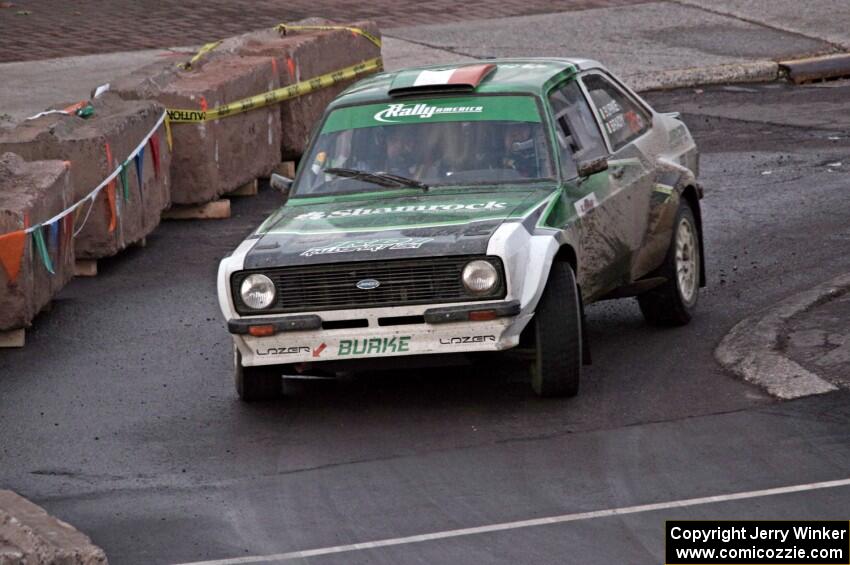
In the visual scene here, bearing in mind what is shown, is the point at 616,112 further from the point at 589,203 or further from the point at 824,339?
the point at 824,339

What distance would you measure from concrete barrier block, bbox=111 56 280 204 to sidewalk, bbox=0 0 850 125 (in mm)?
3136

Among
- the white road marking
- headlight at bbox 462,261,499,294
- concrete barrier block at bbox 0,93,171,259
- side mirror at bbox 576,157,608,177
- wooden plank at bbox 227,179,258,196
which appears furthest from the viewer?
wooden plank at bbox 227,179,258,196

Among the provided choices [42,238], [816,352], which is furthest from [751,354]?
[42,238]

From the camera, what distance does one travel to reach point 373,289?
870 cm

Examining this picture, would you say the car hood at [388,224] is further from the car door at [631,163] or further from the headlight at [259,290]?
the car door at [631,163]

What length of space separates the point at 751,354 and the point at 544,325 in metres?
1.53

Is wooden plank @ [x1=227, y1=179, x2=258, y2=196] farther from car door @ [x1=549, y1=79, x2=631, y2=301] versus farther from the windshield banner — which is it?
car door @ [x1=549, y1=79, x2=631, y2=301]

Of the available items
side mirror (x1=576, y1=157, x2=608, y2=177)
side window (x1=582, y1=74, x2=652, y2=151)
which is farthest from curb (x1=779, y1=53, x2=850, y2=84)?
Answer: side mirror (x1=576, y1=157, x2=608, y2=177)

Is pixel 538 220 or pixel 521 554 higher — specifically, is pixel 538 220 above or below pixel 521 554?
above

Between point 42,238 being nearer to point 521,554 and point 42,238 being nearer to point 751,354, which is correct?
point 751,354

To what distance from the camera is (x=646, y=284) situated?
10.3m

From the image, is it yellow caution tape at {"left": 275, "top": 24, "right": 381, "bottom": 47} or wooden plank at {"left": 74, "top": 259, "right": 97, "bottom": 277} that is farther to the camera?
yellow caution tape at {"left": 275, "top": 24, "right": 381, "bottom": 47}

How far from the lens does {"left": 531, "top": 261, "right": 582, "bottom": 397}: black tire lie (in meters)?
8.80

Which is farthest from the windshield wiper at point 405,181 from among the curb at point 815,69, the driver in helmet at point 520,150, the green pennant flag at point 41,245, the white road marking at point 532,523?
the curb at point 815,69
